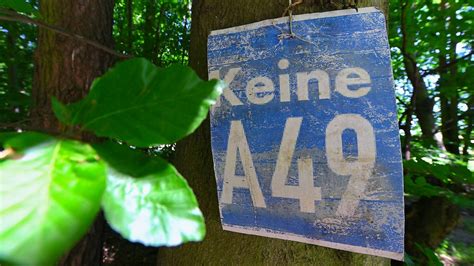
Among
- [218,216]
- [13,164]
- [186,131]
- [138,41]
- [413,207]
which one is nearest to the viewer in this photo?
[13,164]

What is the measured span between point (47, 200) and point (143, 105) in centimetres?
17

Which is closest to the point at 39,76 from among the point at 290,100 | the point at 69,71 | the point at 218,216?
the point at 69,71

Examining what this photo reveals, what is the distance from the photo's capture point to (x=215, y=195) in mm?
1026

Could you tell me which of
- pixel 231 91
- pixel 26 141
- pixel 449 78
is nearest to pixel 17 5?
pixel 231 91

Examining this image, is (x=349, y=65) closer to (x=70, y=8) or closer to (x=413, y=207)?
(x=70, y=8)

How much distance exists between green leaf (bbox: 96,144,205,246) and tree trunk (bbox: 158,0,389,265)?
23.6 inches

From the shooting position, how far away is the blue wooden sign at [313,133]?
0.75m

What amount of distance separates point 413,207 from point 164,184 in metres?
2.67

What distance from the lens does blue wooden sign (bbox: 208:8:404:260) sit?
0.75m

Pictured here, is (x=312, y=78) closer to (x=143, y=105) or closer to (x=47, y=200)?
(x=143, y=105)

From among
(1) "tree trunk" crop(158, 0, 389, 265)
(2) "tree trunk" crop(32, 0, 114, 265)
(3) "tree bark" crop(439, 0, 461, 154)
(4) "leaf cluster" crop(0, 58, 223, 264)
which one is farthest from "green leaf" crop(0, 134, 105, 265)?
(3) "tree bark" crop(439, 0, 461, 154)

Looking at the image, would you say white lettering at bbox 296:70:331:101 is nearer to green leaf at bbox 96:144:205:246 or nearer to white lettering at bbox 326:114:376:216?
white lettering at bbox 326:114:376:216

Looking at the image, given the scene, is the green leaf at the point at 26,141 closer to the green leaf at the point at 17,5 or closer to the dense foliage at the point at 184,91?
the dense foliage at the point at 184,91

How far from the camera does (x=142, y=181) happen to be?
1.31ft
